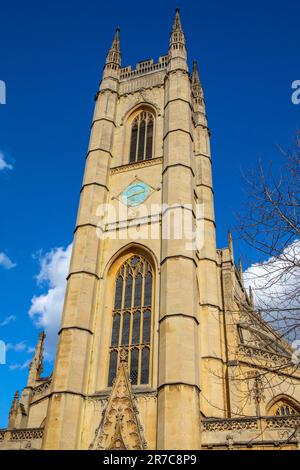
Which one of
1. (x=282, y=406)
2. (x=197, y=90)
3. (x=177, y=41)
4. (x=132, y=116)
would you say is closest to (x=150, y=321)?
(x=282, y=406)

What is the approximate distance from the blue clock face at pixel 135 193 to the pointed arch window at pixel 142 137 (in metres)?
1.86

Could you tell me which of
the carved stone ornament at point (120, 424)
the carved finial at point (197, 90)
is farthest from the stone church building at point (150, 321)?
the carved finial at point (197, 90)

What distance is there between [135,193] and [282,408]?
10769 millimetres

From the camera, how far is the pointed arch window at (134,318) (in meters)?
16.1

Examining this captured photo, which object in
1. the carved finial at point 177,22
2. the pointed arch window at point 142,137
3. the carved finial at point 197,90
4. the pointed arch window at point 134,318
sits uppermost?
the carved finial at point 177,22

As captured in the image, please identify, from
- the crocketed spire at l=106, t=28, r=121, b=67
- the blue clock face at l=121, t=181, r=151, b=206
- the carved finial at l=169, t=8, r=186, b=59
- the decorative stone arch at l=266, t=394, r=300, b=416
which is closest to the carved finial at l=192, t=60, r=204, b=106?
the carved finial at l=169, t=8, r=186, b=59

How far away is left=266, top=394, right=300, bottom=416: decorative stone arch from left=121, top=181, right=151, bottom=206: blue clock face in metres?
9.78

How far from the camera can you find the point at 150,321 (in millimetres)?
16797

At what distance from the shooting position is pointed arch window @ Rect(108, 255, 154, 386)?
1608 cm

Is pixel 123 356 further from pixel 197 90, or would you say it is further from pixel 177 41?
pixel 177 41

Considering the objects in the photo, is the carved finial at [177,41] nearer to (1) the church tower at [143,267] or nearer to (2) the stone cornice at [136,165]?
(1) the church tower at [143,267]

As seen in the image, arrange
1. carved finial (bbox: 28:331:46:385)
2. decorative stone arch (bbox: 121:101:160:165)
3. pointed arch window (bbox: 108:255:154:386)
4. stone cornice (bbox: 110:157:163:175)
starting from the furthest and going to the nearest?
1. decorative stone arch (bbox: 121:101:160:165)
2. stone cornice (bbox: 110:157:163:175)
3. carved finial (bbox: 28:331:46:385)
4. pointed arch window (bbox: 108:255:154:386)

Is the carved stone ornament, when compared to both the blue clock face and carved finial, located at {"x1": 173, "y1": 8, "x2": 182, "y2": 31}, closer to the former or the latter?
the blue clock face
